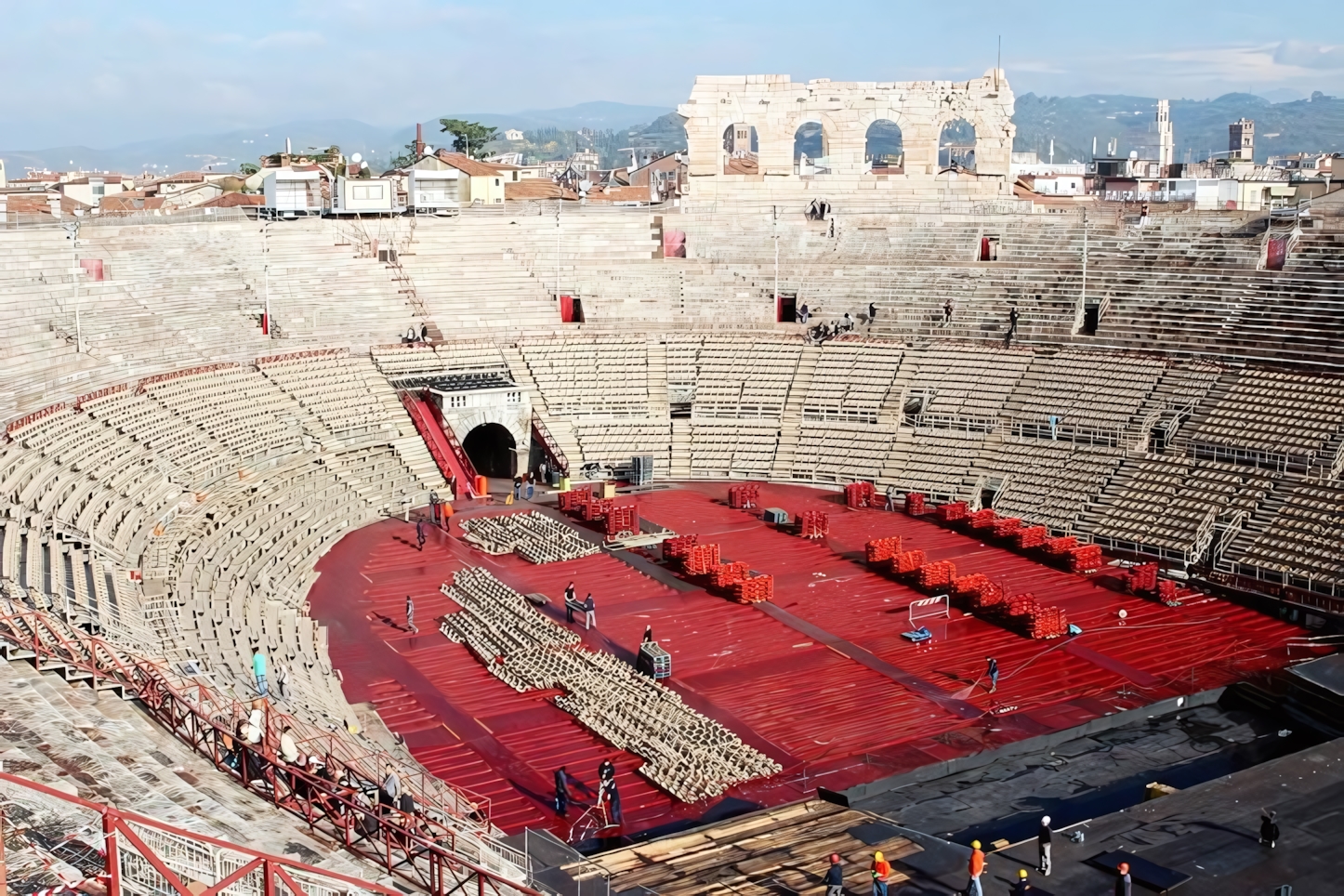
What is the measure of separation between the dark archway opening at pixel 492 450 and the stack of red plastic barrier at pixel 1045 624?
1822 cm

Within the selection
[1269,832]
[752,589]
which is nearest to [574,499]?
[752,589]

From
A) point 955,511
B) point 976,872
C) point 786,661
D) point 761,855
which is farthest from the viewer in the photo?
point 955,511

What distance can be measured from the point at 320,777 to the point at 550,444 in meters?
24.3

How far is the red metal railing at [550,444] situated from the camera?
3988cm

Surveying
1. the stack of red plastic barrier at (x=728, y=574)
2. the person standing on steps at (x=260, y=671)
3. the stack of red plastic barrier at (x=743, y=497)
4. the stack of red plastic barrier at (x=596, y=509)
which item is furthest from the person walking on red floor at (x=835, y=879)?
the stack of red plastic barrier at (x=743, y=497)

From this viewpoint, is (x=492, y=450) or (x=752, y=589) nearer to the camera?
(x=752, y=589)

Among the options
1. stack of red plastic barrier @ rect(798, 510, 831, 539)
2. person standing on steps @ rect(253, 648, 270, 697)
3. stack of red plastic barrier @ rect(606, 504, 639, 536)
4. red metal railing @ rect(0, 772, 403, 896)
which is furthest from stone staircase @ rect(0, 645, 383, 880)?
stack of red plastic barrier @ rect(798, 510, 831, 539)

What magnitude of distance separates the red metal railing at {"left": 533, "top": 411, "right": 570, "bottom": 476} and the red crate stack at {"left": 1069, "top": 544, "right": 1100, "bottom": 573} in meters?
14.7

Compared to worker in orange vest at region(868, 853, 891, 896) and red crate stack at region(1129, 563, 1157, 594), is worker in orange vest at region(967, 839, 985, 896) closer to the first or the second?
worker in orange vest at region(868, 853, 891, 896)

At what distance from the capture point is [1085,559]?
31.8m

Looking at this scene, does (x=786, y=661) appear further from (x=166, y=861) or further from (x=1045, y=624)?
(x=166, y=861)

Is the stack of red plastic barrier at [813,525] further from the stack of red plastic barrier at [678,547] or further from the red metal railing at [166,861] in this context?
the red metal railing at [166,861]

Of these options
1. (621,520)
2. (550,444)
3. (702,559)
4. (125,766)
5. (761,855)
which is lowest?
(761,855)

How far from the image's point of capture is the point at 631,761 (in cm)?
2216
